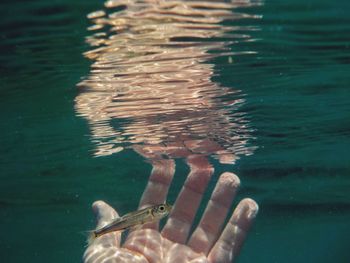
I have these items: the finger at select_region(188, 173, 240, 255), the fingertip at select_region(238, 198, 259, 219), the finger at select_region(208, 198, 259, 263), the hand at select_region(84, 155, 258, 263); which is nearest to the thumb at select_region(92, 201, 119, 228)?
the hand at select_region(84, 155, 258, 263)

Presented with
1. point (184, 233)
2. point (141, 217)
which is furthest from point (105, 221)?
point (141, 217)

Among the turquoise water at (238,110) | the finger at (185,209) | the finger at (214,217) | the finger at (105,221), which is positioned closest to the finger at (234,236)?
the finger at (214,217)

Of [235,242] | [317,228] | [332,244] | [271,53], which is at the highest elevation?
[271,53]

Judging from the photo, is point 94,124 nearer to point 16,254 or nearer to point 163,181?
point 163,181

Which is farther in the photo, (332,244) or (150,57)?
(332,244)

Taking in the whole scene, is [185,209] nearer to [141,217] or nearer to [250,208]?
[250,208]

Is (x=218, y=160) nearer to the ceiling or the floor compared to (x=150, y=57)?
nearer to the floor

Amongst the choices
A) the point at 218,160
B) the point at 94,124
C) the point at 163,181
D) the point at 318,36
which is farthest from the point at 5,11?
the point at 218,160
